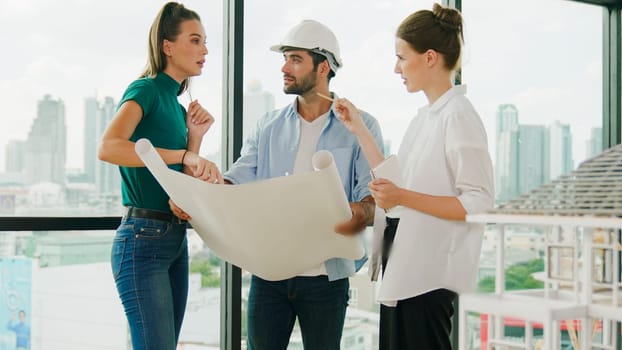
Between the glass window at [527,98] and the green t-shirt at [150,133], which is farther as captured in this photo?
the glass window at [527,98]

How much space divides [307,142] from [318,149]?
0.05 metres

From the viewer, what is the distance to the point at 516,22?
13.0 feet

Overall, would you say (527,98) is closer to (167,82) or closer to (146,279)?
(167,82)

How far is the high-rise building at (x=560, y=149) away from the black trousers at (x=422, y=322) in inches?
88.0

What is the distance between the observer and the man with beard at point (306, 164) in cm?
248

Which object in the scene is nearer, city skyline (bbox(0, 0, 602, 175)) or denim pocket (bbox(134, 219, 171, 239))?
denim pocket (bbox(134, 219, 171, 239))

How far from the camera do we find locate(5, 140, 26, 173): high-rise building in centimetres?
267

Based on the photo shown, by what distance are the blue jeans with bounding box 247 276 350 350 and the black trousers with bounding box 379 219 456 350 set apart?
0.45 meters

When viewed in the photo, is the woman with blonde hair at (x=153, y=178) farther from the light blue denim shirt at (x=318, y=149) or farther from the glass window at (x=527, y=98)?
the glass window at (x=527, y=98)

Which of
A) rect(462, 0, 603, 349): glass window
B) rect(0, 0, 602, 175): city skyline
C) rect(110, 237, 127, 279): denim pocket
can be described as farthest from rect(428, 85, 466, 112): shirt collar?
rect(462, 0, 603, 349): glass window

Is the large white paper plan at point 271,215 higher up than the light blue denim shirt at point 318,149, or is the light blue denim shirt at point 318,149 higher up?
the light blue denim shirt at point 318,149

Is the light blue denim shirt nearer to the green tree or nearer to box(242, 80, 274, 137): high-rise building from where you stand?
box(242, 80, 274, 137): high-rise building

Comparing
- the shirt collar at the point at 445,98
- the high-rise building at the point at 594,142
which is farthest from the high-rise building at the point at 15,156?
the high-rise building at the point at 594,142

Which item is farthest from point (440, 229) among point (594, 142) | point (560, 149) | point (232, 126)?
point (594, 142)
